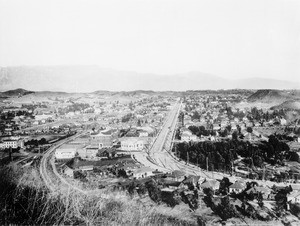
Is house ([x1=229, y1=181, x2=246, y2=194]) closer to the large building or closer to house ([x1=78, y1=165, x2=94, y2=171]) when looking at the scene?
house ([x1=78, y1=165, x2=94, y2=171])

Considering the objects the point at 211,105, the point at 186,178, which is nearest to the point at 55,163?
the point at 186,178

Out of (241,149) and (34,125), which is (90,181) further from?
(34,125)

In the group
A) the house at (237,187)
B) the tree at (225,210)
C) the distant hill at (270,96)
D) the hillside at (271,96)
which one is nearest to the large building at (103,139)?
the house at (237,187)

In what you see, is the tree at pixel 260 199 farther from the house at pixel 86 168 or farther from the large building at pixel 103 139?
the large building at pixel 103 139

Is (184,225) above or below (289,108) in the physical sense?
below

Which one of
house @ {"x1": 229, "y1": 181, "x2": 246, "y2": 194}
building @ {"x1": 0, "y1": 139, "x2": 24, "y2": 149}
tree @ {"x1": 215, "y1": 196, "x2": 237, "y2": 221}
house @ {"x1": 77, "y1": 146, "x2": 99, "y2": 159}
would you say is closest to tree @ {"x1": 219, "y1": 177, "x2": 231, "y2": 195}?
house @ {"x1": 229, "y1": 181, "x2": 246, "y2": 194}

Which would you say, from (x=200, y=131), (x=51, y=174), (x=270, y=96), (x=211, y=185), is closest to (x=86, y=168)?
(x=51, y=174)

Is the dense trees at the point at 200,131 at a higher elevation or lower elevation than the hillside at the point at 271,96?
lower

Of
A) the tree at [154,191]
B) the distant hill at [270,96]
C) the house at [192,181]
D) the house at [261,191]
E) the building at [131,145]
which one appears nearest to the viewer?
the tree at [154,191]

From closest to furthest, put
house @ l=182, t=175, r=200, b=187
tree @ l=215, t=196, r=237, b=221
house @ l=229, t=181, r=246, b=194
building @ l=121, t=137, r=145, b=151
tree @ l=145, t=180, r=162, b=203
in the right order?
tree @ l=215, t=196, r=237, b=221 < tree @ l=145, t=180, r=162, b=203 < house @ l=229, t=181, r=246, b=194 < house @ l=182, t=175, r=200, b=187 < building @ l=121, t=137, r=145, b=151

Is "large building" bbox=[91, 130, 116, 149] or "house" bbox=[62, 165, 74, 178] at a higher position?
"large building" bbox=[91, 130, 116, 149]

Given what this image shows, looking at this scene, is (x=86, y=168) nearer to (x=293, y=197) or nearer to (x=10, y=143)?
(x=10, y=143)
